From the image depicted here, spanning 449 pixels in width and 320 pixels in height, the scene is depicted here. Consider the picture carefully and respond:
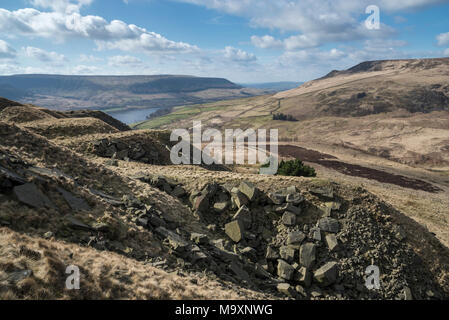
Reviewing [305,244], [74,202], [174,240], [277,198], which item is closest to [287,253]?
[305,244]

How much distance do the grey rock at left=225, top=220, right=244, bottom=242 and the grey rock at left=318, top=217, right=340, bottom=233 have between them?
21.6 ft

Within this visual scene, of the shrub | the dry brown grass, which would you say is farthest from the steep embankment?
the shrub

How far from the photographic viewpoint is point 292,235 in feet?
65.3

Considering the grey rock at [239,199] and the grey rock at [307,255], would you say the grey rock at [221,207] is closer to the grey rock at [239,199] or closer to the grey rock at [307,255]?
the grey rock at [239,199]

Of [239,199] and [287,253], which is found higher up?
[239,199]

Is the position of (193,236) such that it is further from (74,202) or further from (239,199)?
(74,202)

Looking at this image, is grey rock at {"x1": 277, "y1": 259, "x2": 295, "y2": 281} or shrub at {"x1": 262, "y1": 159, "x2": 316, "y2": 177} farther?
shrub at {"x1": 262, "y1": 159, "x2": 316, "y2": 177}

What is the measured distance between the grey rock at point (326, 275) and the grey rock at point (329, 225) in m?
3.15

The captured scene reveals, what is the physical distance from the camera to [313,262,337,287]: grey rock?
692 inches

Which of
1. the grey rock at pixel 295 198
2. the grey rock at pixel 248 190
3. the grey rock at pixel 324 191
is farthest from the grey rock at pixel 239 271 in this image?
the grey rock at pixel 324 191

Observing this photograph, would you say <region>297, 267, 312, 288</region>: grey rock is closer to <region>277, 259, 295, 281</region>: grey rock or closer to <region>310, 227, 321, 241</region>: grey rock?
<region>277, 259, 295, 281</region>: grey rock

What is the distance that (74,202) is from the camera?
1523 cm

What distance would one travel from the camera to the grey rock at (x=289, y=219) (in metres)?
20.7

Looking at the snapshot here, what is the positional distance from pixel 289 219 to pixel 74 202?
15.9m
